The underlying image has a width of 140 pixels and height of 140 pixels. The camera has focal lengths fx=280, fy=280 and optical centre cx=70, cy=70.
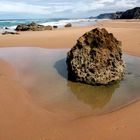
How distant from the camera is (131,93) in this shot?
7055 millimetres

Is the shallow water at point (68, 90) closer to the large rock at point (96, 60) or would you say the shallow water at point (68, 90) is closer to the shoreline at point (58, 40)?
the large rock at point (96, 60)

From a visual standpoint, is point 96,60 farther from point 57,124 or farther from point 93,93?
point 57,124

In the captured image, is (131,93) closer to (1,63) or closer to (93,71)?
(93,71)

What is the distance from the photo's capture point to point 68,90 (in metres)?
7.36

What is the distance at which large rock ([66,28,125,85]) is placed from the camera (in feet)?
25.5

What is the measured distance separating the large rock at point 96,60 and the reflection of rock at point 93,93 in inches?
9.4

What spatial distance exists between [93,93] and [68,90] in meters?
0.68

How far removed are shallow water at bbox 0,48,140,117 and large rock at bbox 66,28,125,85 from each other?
9.1 inches

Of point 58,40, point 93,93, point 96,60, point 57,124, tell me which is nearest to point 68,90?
point 93,93

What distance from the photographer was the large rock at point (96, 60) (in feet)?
25.5

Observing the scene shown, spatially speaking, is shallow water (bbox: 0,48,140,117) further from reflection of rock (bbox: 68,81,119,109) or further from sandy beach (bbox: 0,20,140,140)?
sandy beach (bbox: 0,20,140,140)

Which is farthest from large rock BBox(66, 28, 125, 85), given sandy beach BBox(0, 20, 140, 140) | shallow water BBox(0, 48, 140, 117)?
sandy beach BBox(0, 20, 140, 140)

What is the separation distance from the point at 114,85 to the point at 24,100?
2.65m

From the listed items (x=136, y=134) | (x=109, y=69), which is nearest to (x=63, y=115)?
(x=136, y=134)
